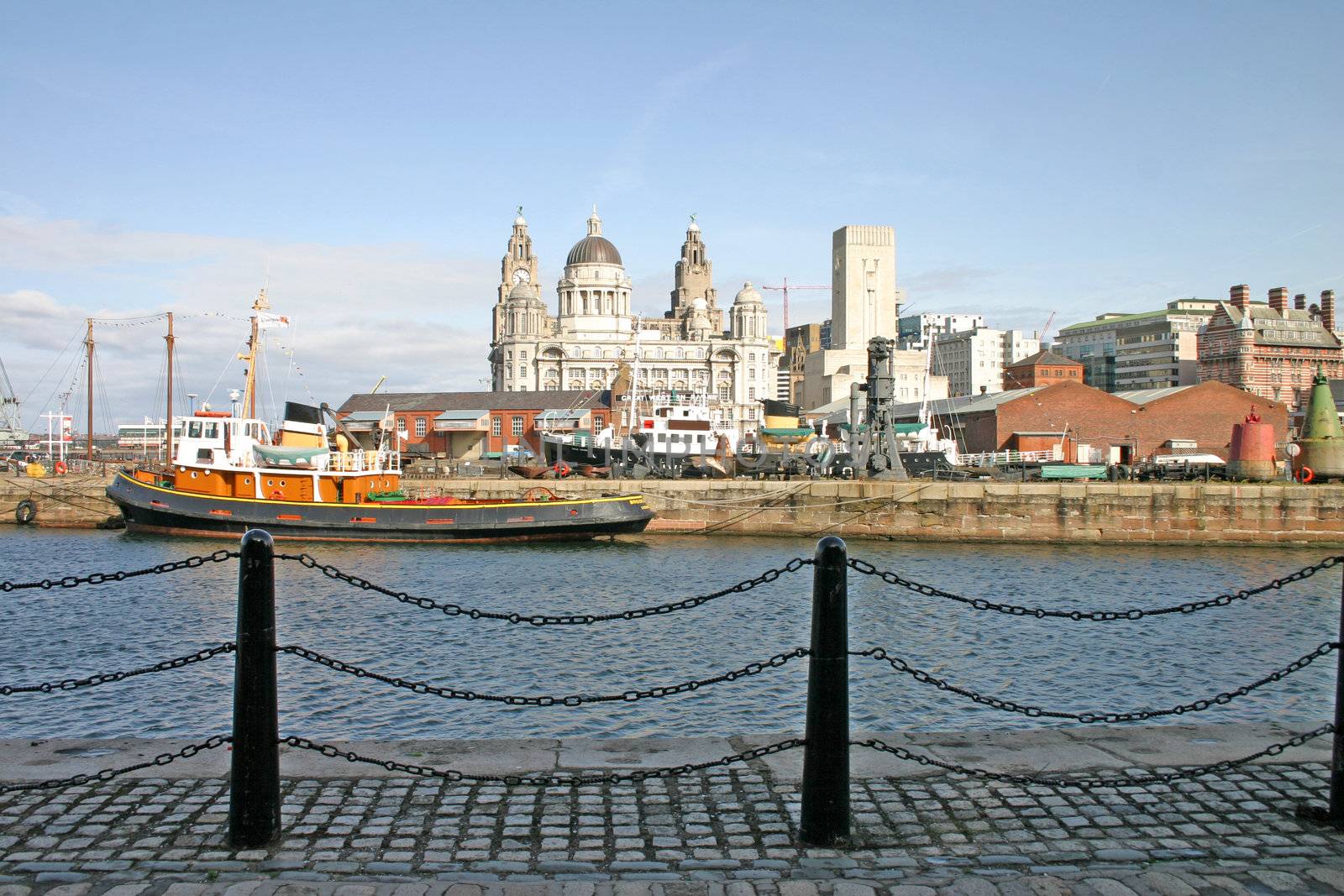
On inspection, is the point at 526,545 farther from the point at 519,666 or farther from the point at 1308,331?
the point at 1308,331

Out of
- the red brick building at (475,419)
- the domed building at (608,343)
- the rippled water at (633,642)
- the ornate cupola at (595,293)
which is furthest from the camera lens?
the ornate cupola at (595,293)

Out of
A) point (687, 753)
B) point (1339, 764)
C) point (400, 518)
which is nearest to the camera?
point (1339, 764)

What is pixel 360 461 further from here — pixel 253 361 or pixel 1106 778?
pixel 1106 778

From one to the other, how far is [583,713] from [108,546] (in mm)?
26239

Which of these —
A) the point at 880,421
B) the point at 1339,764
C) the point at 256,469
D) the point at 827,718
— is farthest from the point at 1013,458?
the point at 827,718

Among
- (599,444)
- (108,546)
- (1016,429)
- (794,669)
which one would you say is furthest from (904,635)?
(1016,429)

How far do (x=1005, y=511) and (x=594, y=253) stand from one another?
363 ft

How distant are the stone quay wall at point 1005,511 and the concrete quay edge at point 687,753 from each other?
3013 cm

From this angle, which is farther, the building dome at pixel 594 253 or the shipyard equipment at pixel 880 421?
the building dome at pixel 594 253

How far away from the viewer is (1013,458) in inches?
2240

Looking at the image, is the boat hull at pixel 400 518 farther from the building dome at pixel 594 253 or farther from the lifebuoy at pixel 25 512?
the building dome at pixel 594 253

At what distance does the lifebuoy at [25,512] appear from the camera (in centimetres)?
3978

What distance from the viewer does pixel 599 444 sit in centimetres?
5638

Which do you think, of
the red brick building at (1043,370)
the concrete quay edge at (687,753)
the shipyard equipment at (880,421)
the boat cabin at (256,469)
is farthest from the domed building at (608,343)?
the concrete quay edge at (687,753)
